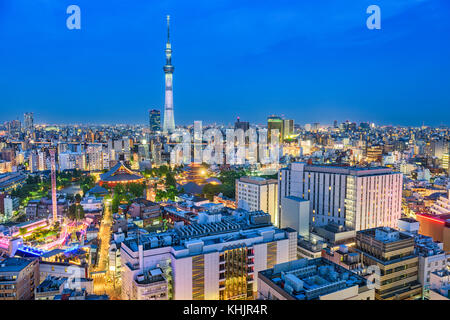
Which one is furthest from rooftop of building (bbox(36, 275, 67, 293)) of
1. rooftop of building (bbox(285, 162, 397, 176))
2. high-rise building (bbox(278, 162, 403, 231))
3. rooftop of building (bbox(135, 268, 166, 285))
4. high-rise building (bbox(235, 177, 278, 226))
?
rooftop of building (bbox(285, 162, 397, 176))

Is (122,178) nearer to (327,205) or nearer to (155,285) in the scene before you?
(327,205)

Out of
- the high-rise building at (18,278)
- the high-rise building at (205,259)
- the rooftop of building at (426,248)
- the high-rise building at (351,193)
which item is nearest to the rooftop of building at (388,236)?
the rooftop of building at (426,248)

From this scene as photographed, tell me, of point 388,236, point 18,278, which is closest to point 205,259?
point 18,278

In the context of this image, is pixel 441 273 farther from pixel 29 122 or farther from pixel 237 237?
pixel 29 122

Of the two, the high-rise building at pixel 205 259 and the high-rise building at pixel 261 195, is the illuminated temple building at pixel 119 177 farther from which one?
the high-rise building at pixel 205 259

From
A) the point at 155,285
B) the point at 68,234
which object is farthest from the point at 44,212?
the point at 155,285

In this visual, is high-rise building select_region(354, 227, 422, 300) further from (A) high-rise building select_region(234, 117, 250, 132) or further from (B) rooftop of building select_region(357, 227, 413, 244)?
(A) high-rise building select_region(234, 117, 250, 132)
